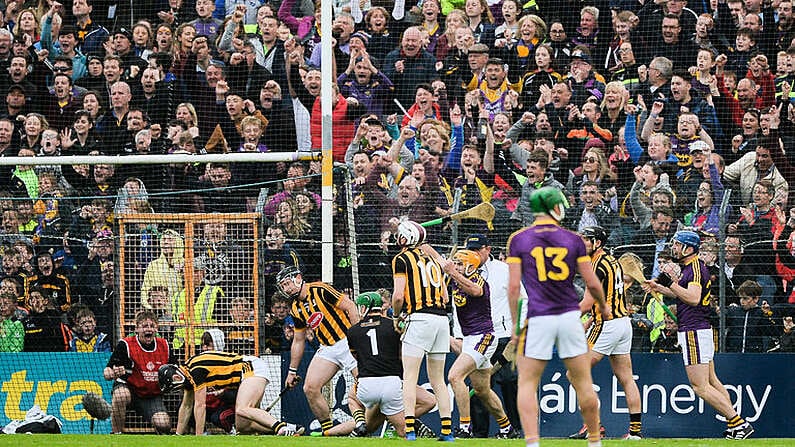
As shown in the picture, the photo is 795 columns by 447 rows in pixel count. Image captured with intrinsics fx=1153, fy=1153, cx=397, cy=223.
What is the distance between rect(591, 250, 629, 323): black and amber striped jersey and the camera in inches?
513

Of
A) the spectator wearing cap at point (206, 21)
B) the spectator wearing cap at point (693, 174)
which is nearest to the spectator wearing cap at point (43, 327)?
the spectator wearing cap at point (206, 21)

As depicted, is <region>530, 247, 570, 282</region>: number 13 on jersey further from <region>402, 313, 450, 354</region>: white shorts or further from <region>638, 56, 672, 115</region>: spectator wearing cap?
<region>638, 56, 672, 115</region>: spectator wearing cap

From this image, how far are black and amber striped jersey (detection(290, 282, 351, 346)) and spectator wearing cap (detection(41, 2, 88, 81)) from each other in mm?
6343

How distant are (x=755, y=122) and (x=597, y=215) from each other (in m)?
2.59

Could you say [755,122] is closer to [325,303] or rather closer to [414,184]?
[414,184]

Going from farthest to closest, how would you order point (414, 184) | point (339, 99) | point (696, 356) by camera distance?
point (339, 99) < point (414, 184) < point (696, 356)

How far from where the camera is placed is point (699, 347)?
13586mm

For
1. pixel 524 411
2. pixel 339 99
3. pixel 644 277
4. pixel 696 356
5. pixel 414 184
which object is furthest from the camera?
pixel 339 99

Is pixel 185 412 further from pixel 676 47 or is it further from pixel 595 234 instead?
pixel 676 47

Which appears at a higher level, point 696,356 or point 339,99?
point 339,99

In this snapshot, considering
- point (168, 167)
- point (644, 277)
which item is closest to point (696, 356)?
point (644, 277)

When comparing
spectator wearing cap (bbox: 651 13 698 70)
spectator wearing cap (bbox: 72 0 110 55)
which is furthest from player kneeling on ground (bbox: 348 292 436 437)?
spectator wearing cap (bbox: 72 0 110 55)

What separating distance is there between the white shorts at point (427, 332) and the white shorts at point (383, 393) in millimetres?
624

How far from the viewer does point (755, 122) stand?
613 inches
